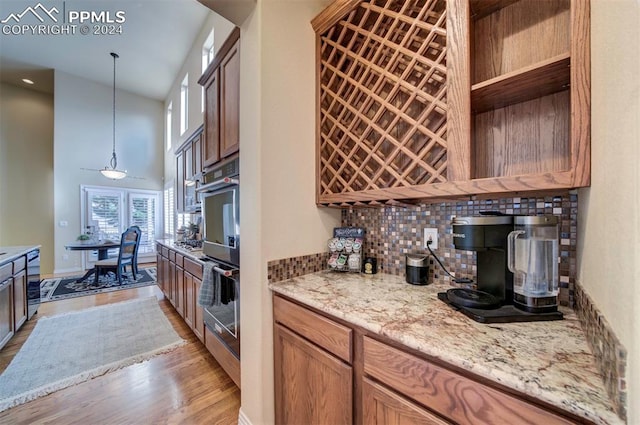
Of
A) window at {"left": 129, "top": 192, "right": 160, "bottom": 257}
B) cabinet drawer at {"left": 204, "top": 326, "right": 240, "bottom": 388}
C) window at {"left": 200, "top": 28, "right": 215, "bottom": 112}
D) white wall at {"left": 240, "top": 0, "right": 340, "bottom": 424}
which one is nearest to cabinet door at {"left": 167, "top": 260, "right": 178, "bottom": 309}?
cabinet drawer at {"left": 204, "top": 326, "right": 240, "bottom": 388}

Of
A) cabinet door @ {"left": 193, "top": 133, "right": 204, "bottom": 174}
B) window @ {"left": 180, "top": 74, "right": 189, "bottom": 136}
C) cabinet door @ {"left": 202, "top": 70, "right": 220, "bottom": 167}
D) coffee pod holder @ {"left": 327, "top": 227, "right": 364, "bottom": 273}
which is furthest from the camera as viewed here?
window @ {"left": 180, "top": 74, "right": 189, "bottom": 136}

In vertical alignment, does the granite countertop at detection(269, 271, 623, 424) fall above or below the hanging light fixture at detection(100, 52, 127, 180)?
below

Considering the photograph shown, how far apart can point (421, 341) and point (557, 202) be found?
816 mm

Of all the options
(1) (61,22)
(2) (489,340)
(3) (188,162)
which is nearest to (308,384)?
(2) (489,340)

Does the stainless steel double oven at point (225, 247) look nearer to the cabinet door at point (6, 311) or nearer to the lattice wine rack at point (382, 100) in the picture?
the lattice wine rack at point (382, 100)

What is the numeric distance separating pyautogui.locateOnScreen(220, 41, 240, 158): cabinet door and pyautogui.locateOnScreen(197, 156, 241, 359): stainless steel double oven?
0.45ft

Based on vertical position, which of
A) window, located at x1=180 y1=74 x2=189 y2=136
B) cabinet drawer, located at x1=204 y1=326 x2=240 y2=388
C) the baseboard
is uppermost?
window, located at x1=180 y1=74 x2=189 y2=136

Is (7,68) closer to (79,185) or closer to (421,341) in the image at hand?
(79,185)

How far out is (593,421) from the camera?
1.51ft

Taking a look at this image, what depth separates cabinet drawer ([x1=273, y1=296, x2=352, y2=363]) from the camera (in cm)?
94

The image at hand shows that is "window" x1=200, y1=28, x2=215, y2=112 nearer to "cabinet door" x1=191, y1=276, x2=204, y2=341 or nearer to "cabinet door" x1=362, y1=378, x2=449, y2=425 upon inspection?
"cabinet door" x1=191, y1=276, x2=204, y2=341

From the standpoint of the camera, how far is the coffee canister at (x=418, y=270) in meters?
1.23

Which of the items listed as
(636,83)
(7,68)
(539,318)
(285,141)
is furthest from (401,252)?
(7,68)

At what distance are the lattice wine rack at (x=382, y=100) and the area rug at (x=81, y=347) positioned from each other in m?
2.32
